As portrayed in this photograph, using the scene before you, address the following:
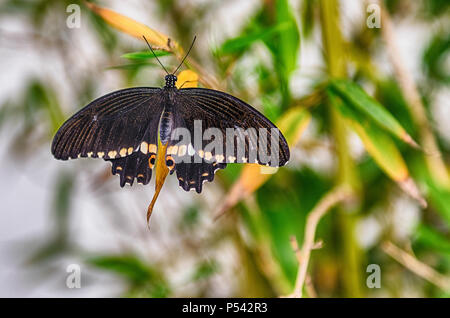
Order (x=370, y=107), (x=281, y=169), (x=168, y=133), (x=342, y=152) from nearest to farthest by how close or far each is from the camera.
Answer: (x=168, y=133), (x=370, y=107), (x=342, y=152), (x=281, y=169)

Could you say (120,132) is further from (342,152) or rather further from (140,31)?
(342,152)

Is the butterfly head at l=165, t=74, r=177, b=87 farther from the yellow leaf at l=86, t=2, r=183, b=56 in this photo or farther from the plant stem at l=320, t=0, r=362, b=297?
the plant stem at l=320, t=0, r=362, b=297

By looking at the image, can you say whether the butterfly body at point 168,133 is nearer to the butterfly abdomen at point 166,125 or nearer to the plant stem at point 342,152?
the butterfly abdomen at point 166,125

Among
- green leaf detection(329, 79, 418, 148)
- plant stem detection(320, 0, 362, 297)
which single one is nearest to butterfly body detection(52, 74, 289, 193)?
green leaf detection(329, 79, 418, 148)

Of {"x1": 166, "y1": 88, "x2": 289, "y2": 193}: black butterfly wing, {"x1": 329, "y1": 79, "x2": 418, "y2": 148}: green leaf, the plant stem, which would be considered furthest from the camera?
the plant stem

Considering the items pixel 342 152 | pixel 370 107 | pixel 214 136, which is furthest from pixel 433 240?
pixel 214 136

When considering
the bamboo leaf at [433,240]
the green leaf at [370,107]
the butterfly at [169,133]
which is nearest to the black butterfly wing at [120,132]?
the butterfly at [169,133]
